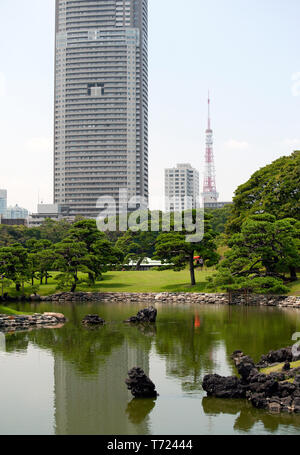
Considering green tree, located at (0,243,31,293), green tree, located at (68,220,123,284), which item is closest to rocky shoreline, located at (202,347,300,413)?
green tree, located at (0,243,31,293)

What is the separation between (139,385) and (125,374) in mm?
3075

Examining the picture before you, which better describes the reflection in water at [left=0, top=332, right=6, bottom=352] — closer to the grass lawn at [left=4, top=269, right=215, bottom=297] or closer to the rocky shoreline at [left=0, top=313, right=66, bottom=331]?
the rocky shoreline at [left=0, top=313, right=66, bottom=331]

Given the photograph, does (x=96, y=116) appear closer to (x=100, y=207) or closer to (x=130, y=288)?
(x=100, y=207)

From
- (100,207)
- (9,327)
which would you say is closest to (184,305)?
(9,327)

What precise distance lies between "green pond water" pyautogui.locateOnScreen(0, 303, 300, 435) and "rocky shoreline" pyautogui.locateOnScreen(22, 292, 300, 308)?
285 inches

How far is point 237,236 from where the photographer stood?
43844 millimetres

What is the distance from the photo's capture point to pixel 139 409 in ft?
47.0

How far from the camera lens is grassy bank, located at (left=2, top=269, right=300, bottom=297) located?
156 ft

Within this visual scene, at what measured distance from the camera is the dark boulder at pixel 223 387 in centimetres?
1493

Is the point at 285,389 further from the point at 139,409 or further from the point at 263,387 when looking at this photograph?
the point at 139,409

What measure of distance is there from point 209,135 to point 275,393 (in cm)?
18869

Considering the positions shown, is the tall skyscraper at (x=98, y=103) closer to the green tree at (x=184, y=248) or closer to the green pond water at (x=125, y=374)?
the green tree at (x=184, y=248)

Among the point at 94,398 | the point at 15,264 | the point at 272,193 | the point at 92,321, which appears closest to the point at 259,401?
the point at 94,398

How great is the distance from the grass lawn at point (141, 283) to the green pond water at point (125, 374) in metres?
14.8
